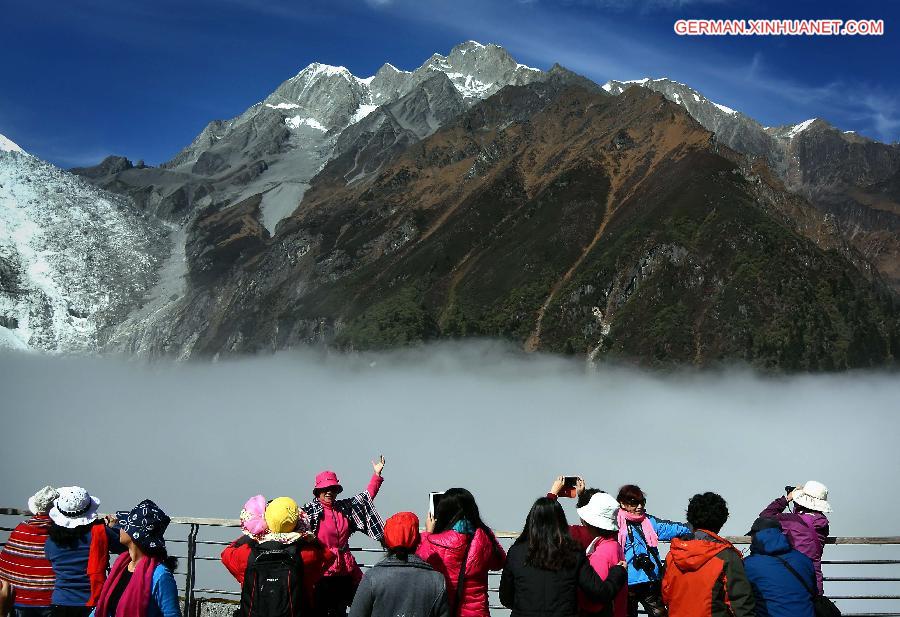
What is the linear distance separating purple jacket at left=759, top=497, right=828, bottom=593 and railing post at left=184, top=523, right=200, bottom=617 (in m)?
7.67

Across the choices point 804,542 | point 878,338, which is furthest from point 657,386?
point 804,542

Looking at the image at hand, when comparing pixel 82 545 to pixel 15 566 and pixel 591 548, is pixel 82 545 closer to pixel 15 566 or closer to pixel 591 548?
pixel 15 566

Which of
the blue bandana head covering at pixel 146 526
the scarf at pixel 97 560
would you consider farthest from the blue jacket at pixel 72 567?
the blue bandana head covering at pixel 146 526

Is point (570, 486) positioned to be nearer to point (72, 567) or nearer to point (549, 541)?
point (549, 541)

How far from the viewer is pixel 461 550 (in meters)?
8.78

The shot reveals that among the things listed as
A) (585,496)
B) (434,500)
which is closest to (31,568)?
(434,500)

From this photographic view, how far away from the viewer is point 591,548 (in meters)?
8.68

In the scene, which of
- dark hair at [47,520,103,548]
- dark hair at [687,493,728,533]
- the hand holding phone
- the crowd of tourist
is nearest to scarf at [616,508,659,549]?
the crowd of tourist

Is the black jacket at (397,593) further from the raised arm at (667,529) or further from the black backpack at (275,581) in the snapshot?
the raised arm at (667,529)

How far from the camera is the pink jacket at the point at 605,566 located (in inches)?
329

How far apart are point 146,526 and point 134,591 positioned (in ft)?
2.02

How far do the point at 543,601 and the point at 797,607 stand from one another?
286 centimetres

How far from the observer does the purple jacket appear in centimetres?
1043

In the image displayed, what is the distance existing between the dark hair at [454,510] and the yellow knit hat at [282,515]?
1550mm
